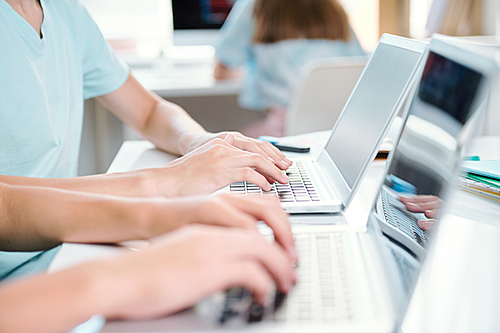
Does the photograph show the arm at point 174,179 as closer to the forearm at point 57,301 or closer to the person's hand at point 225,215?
the person's hand at point 225,215

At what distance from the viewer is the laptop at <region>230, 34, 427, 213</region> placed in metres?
0.55

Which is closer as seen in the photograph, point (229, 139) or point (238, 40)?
point (229, 139)

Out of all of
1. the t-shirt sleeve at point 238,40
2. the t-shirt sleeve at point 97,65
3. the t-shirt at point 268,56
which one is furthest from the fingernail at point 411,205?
the t-shirt sleeve at point 238,40

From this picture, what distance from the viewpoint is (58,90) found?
818mm

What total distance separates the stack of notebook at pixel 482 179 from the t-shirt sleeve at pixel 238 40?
52.9 inches

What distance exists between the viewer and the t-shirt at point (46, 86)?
716mm

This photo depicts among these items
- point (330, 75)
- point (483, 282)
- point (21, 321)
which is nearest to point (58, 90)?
point (21, 321)

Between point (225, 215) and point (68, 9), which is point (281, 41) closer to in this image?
point (68, 9)

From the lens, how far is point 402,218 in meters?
0.44

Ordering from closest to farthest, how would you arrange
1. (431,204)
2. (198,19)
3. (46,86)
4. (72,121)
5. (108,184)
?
(431,204) < (108,184) < (46,86) < (72,121) < (198,19)

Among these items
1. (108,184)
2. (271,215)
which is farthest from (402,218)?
(108,184)

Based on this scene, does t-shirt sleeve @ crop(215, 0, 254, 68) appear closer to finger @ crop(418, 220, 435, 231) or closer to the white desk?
the white desk

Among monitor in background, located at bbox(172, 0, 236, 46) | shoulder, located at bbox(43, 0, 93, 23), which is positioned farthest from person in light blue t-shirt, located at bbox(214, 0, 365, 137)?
shoulder, located at bbox(43, 0, 93, 23)

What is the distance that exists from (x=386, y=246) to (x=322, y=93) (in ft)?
3.70
